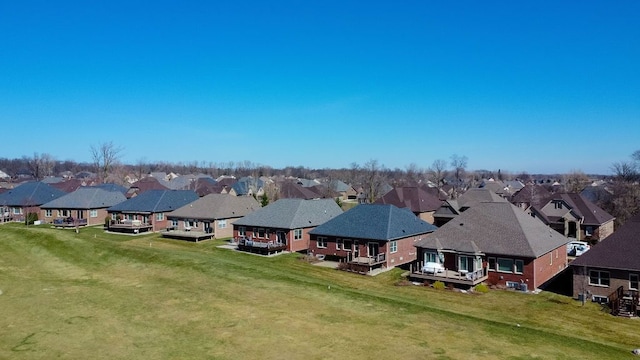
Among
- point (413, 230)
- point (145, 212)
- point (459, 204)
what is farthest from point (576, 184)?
point (145, 212)

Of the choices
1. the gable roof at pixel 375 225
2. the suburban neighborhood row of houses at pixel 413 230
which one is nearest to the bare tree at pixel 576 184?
the suburban neighborhood row of houses at pixel 413 230

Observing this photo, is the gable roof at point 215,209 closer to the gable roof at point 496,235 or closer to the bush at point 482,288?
the gable roof at point 496,235

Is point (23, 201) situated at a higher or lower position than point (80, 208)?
A: higher

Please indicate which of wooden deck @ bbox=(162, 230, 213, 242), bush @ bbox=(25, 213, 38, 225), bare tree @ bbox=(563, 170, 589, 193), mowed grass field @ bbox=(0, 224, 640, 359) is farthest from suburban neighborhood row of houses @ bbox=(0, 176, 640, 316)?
bare tree @ bbox=(563, 170, 589, 193)

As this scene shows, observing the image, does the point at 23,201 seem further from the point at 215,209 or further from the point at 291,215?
the point at 291,215

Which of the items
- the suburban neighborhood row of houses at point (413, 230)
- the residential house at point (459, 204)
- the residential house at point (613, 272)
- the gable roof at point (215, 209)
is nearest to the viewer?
the residential house at point (613, 272)

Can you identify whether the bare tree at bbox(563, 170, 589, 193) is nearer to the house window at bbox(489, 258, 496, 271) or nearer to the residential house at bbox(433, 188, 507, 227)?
the residential house at bbox(433, 188, 507, 227)
